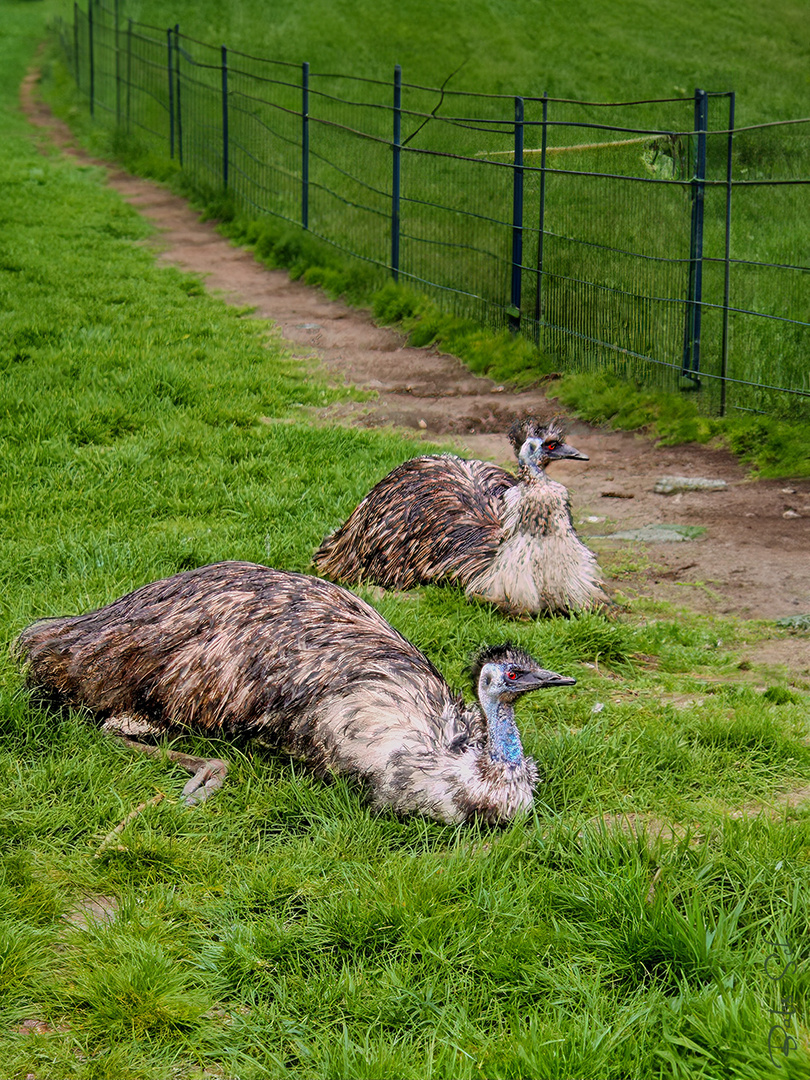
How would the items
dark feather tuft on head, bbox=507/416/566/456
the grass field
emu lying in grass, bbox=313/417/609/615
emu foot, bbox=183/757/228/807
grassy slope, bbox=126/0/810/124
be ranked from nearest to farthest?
the grass field
emu foot, bbox=183/757/228/807
emu lying in grass, bbox=313/417/609/615
dark feather tuft on head, bbox=507/416/566/456
grassy slope, bbox=126/0/810/124

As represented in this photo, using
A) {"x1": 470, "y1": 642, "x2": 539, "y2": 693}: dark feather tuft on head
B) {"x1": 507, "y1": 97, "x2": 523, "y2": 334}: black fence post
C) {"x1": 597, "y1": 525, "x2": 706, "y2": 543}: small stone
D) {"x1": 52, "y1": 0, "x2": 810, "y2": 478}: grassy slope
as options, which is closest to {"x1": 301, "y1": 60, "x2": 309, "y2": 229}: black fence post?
{"x1": 507, "y1": 97, "x2": 523, "y2": 334}: black fence post

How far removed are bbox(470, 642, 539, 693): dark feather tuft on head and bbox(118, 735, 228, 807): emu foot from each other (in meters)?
0.95

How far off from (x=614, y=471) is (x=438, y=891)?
5.37 meters

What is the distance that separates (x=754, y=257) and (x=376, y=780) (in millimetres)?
7742

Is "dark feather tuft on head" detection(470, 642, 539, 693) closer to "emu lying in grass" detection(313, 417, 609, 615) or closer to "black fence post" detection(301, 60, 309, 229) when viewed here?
"emu lying in grass" detection(313, 417, 609, 615)

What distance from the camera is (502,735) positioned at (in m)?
3.94

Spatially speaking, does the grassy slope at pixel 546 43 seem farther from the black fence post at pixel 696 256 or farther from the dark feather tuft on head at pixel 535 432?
the dark feather tuft on head at pixel 535 432

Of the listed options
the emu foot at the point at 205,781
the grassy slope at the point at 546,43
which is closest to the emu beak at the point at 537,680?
the emu foot at the point at 205,781

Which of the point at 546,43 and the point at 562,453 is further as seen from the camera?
the point at 546,43

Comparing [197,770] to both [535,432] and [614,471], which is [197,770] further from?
[614,471]

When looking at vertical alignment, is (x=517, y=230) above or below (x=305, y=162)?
below

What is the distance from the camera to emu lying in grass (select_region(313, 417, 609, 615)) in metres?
5.92

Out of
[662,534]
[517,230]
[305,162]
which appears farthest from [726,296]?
[305,162]

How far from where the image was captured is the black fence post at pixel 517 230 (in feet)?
36.4
